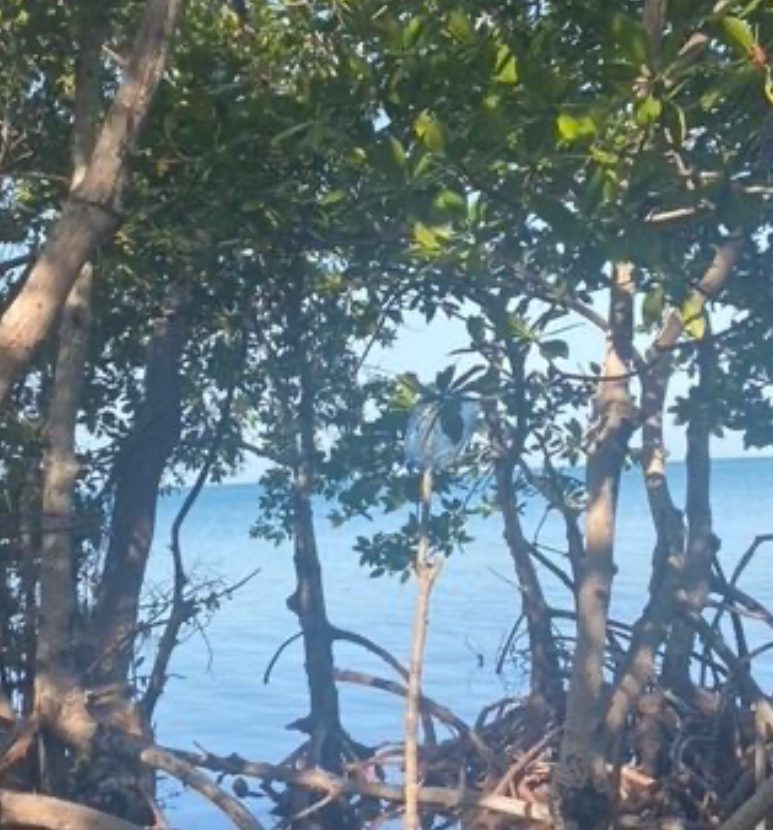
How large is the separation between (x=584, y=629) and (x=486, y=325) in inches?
42.1

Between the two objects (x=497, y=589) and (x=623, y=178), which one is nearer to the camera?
(x=623, y=178)

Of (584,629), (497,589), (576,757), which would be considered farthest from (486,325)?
(497,589)

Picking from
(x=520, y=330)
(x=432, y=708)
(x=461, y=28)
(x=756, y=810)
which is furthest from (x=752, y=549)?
(x=461, y=28)

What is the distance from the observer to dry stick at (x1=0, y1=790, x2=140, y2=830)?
5.87 metres

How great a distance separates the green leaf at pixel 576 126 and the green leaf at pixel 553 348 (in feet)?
6.09

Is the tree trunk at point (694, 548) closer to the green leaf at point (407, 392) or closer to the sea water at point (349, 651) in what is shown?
the sea water at point (349, 651)

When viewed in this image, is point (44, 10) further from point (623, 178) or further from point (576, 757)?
point (576, 757)

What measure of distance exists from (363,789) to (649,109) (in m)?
4.18

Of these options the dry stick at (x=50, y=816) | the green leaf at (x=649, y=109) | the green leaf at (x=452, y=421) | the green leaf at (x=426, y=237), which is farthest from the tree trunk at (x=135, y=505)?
the green leaf at (x=649, y=109)

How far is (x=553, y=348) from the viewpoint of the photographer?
5359 millimetres

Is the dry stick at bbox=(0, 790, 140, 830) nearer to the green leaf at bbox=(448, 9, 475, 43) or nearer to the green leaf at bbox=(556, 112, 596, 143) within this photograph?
the green leaf at bbox=(448, 9, 475, 43)

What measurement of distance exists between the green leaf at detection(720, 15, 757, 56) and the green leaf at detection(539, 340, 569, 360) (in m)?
2.09

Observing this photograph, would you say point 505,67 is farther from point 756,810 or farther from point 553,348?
point 756,810

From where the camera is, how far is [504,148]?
3807mm
